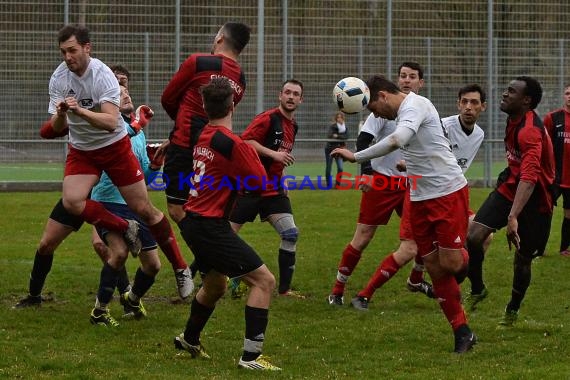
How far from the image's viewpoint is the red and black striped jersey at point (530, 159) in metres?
8.31

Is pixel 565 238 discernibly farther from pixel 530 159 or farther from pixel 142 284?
pixel 142 284

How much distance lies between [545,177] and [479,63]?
1801 cm

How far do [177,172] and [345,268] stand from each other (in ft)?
7.68

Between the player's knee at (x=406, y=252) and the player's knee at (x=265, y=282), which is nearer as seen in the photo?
the player's knee at (x=265, y=282)

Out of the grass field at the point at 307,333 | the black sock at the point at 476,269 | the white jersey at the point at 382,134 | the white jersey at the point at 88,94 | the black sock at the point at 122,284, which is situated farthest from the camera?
the white jersey at the point at 382,134

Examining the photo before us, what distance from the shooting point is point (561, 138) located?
1401cm

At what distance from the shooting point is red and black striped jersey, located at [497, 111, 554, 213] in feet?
27.3

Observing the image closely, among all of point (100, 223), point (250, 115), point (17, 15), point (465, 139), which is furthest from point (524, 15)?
point (100, 223)

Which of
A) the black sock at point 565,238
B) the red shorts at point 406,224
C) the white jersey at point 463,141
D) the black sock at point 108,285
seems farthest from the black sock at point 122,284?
the black sock at point 565,238

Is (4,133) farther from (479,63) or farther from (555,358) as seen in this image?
(555,358)

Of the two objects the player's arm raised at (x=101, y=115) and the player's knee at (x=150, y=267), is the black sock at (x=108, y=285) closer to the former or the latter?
the player's knee at (x=150, y=267)

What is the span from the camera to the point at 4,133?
23.8 meters

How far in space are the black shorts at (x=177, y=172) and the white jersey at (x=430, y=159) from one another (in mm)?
1910

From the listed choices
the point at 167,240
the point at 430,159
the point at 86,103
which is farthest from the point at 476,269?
the point at 86,103
